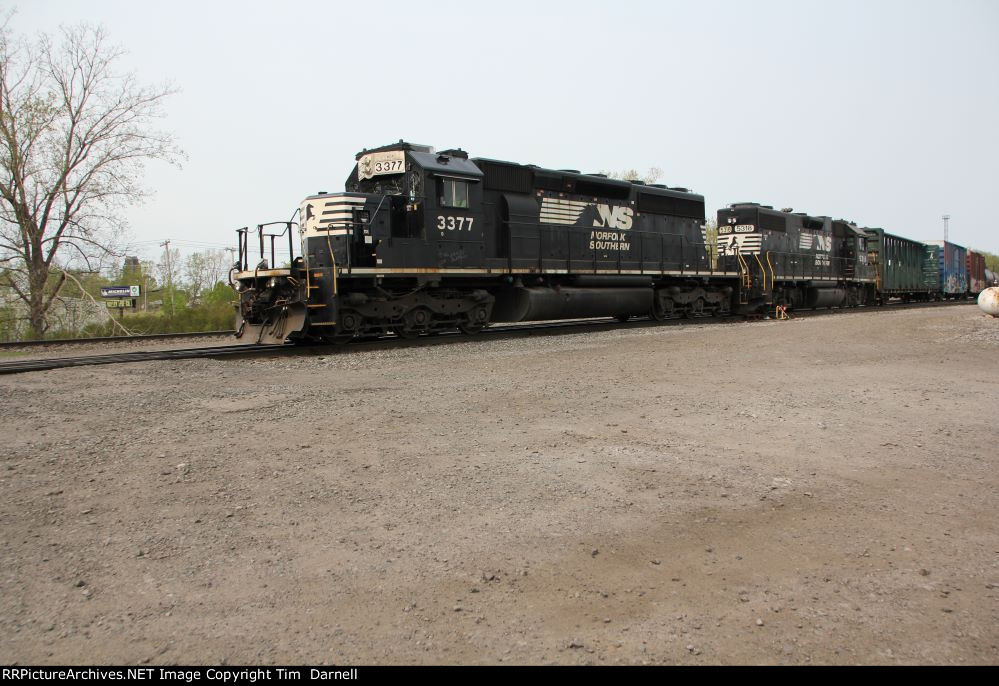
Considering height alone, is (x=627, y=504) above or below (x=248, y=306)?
below

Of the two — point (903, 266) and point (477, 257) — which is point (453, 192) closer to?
point (477, 257)

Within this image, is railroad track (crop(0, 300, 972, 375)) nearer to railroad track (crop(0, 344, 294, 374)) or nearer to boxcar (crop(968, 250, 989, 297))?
railroad track (crop(0, 344, 294, 374))

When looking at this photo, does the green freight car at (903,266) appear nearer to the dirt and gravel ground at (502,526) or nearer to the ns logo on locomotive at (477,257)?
the ns logo on locomotive at (477,257)

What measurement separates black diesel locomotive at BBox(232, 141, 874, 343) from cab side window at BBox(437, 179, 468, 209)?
0.03m

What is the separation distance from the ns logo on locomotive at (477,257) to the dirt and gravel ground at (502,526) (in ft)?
16.2

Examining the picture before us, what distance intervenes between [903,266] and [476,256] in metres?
28.2

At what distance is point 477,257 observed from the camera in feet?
46.1

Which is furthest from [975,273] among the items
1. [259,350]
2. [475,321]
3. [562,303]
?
[259,350]

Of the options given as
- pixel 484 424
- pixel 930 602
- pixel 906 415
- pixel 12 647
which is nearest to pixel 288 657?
pixel 12 647

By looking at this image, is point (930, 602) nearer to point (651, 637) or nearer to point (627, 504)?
point (651, 637)

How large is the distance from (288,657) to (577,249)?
48.2ft

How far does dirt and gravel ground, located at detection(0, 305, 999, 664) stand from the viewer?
2.56 metres

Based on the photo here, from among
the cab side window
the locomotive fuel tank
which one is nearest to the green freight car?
the locomotive fuel tank

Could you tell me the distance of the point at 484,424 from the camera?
599 centimetres
